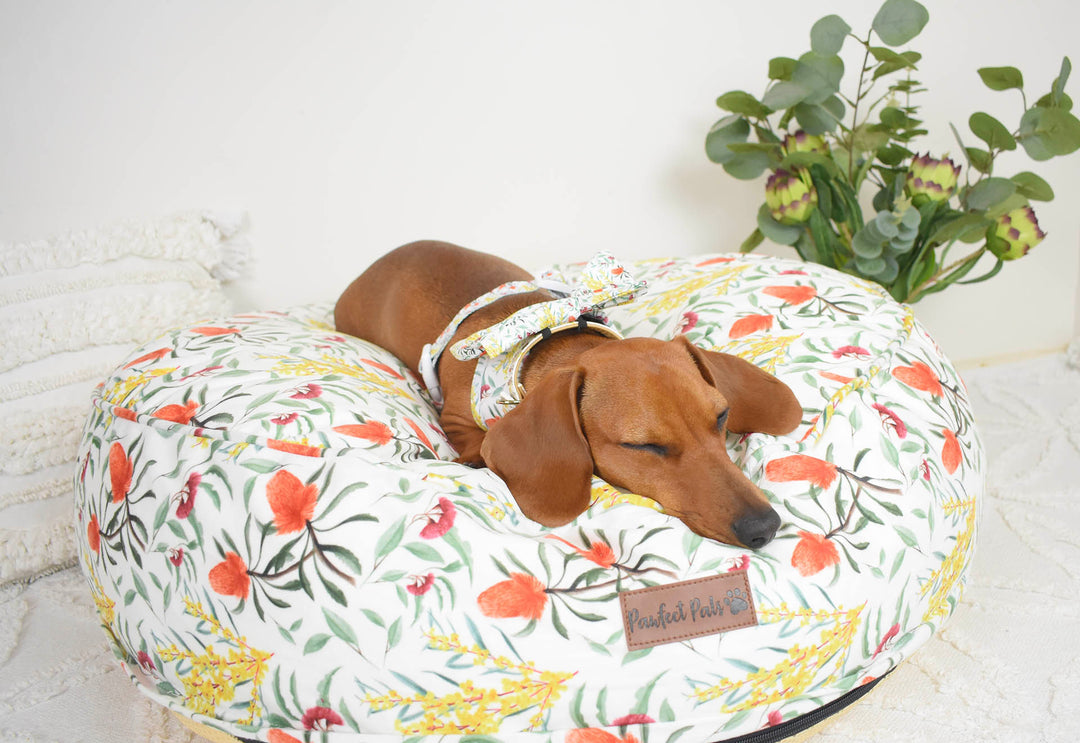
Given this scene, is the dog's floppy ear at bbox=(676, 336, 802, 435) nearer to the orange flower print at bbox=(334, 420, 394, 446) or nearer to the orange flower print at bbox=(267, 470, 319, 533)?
the orange flower print at bbox=(334, 420, 394, 446)

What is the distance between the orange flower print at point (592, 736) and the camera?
4.78ft

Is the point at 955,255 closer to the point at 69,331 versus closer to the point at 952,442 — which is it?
the point at 952,442

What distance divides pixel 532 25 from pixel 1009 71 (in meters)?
1.76

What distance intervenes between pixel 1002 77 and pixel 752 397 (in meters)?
1.92

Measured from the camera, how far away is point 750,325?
7.52 ft

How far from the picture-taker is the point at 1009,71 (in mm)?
2904

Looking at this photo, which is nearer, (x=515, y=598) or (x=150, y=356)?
(x=515, y=598)

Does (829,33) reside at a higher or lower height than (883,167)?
higher

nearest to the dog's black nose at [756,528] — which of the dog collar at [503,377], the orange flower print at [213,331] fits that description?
the dog collar at [503,377]

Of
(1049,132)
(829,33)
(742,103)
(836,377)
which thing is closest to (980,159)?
(1049,132)

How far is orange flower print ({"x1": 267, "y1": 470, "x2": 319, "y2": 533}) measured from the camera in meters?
1.58

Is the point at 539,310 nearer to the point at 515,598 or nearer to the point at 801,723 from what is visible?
the point at 515,598

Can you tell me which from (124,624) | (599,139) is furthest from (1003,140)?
(124,624)

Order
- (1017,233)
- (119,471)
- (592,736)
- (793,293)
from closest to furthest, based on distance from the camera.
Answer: (592,736) → (119,471) → (793,293) → (1017,233)
